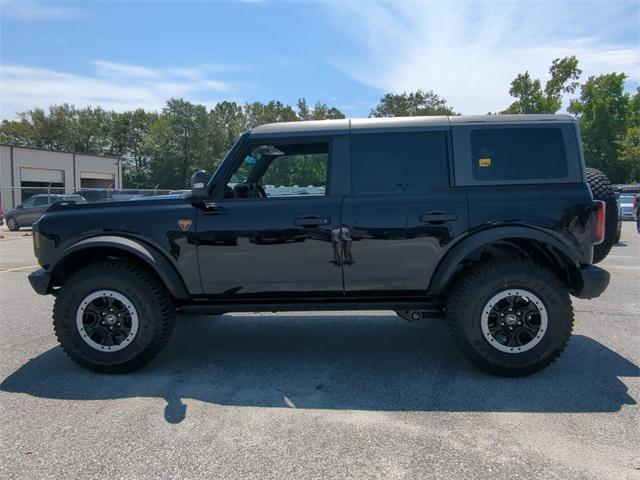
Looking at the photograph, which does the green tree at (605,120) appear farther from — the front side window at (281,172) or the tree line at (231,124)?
the front side window at (281,172)

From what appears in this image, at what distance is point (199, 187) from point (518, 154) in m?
2.67

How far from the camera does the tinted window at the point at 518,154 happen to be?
400 cm

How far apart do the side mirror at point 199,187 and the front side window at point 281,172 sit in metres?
0.20

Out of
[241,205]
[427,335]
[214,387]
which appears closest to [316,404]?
[214,387]

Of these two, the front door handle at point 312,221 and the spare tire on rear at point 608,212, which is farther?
the spare tire on rear at point 608,212

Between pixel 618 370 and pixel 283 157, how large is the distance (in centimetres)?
343

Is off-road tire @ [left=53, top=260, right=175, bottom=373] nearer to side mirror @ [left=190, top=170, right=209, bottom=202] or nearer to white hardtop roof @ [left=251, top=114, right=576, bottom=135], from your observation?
side mirror @ [left=190, top=170, right=209, bottom=202]

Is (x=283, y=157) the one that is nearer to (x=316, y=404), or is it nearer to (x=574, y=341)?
(x=316, y=404)

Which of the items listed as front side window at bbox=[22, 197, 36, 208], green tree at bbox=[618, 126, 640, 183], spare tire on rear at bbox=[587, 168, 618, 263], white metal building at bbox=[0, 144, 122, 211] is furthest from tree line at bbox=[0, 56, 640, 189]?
spare tire on rear at bbox=[587, 168, 618, 263]

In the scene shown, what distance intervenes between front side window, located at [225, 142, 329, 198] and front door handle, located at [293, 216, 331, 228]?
26cm

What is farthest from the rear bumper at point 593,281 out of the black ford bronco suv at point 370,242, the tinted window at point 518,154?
the tinted window at point 518,154

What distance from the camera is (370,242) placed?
3973 millimetres

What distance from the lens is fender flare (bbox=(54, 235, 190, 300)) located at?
405cm

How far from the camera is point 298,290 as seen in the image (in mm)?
4113
